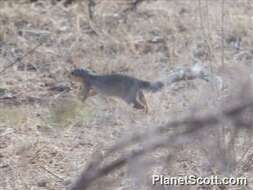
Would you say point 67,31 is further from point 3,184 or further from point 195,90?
point 3,184

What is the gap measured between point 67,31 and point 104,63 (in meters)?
0.98

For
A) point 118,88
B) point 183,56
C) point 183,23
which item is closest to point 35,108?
point 118,88

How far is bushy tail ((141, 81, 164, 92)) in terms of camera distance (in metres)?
6.13

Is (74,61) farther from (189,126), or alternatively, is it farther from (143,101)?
(189,126)

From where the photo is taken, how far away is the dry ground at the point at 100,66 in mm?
4738

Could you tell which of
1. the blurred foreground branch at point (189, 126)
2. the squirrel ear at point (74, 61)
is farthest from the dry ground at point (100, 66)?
the blurred foreground branch at point (189, 126)

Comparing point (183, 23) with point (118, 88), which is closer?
point (118, 88)

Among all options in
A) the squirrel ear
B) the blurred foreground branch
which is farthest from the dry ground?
the blurred foreground branch

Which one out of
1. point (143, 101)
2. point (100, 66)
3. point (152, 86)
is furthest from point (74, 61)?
point (143, 101)

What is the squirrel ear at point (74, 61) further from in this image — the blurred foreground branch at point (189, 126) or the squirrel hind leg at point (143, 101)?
the blurred foreground branch at point (189, 126)

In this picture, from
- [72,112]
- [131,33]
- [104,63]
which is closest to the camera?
[72,112]

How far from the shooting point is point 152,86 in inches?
243

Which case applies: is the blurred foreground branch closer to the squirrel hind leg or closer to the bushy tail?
the squirrel hind leg

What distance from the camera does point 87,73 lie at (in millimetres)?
6656
